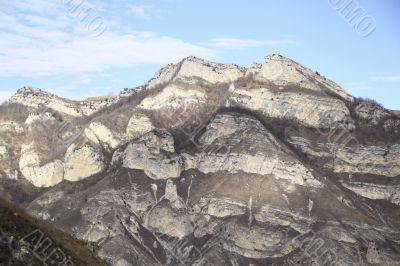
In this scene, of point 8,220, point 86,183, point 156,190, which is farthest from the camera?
point 86,183

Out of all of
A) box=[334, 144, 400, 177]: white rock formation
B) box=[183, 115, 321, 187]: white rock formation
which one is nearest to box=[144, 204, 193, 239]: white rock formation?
box=[183, 115, 321, 187]: white rock formation

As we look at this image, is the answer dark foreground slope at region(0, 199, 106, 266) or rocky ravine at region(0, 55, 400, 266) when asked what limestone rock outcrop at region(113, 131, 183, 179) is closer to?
rocky ravine at region(0, 55, 400, 266)

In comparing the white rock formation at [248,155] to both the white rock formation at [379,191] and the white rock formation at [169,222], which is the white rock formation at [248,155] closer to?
the white rock formation at [379,191]

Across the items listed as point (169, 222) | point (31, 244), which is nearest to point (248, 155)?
point (169, 222)

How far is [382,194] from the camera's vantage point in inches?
7446

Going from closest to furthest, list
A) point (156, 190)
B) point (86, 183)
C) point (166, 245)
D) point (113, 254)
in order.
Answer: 1. point (113, 254)
2. point (166, 245)
3. point (156, 190)
4. point (86, 183)

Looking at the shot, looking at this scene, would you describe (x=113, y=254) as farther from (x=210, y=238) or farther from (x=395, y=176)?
(x=395, y=176)

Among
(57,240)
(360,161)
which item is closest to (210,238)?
(360,161)

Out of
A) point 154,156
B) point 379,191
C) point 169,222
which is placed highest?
point 379,191

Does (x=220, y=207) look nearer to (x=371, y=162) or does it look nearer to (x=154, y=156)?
(x=154, y=156)

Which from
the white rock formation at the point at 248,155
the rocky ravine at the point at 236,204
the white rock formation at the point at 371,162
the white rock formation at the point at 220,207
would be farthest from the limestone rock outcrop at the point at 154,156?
the white rock formation at the point at 371,162

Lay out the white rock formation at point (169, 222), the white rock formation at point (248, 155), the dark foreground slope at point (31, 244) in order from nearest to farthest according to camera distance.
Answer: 1. the dark foreground slope at point (31, 244)
2. the white rock formation at point (169, 222)
3. the white rock formation at point (248, 155)

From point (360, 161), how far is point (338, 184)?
40.8 feet

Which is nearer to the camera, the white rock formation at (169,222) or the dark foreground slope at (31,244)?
the dark foreground slope at (31,244)
